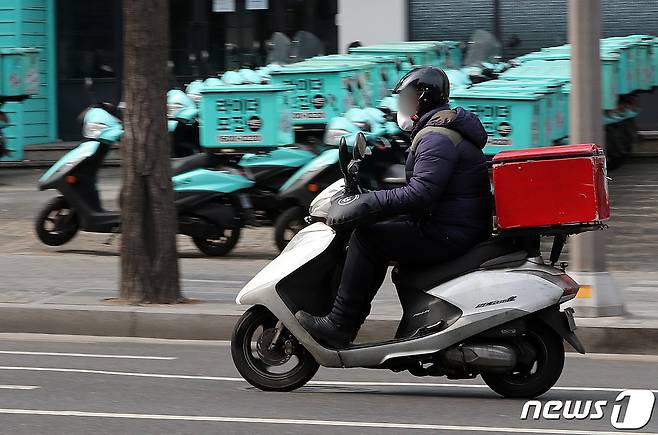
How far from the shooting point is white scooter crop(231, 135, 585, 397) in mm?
6742

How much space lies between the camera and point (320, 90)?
1503cm

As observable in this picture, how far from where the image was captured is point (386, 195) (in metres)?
6.73

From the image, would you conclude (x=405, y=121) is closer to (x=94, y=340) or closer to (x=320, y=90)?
(x=94, y=340)

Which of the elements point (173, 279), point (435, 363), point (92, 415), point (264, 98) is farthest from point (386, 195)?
point (264, 98)

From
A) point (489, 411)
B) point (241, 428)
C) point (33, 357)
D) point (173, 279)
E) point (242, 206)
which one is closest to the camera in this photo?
point (241, 428)

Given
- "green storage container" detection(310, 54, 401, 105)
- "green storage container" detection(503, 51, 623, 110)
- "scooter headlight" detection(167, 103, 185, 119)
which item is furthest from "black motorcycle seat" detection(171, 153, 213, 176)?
"green storage container" detection(503, 51, 623, 110)

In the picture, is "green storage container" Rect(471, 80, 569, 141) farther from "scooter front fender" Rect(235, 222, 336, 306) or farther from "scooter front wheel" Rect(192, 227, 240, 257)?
"scooter front fender" Rect(235, 222, 336, 306)

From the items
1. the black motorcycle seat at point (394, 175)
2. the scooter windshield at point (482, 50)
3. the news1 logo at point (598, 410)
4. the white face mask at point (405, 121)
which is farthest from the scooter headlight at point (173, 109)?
the news1 logo at point (598, 410)

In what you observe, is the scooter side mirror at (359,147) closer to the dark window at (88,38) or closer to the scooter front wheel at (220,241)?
the scooter front wheel at (220,241)

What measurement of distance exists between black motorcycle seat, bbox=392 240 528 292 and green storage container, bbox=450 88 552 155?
643 cm

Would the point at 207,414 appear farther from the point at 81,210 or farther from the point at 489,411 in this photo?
the point at 81,210

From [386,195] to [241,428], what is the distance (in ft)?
4.43

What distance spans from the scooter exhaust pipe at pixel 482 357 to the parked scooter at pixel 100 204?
19.8 ft

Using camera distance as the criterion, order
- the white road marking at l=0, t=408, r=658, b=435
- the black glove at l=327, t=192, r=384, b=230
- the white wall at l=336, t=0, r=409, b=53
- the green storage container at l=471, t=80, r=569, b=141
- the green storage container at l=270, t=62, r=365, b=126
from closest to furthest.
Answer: the white road marking at l=0, t=408, r=658, b=435 < the black glove at l=327, t=192, r=384, b=230 < the green storage container at l=471, t=80, r=569, b=141 < the green storage container at l=270, t=62, r=365, b=126 < the white wall at l=336, t=0, r=409, b=53
